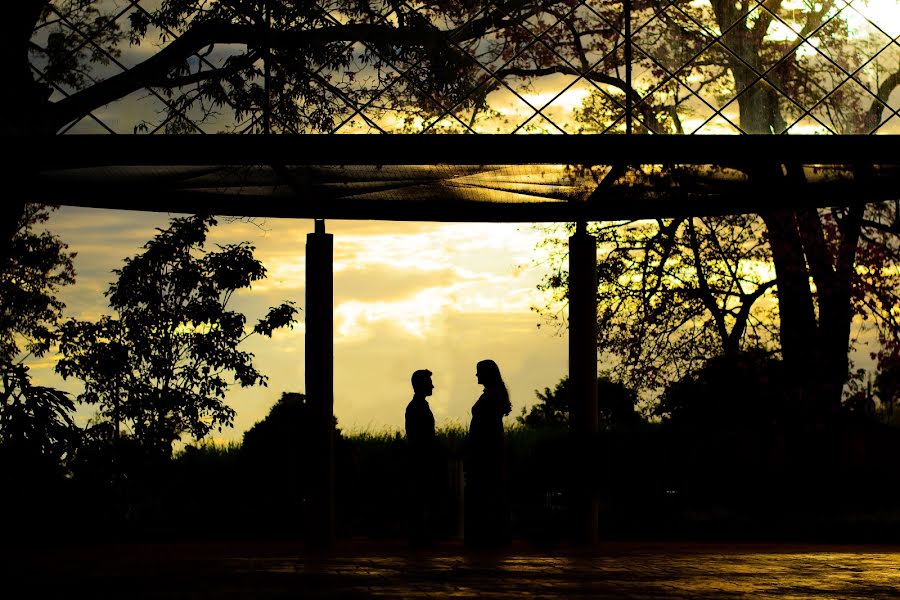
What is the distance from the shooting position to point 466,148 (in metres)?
10.2

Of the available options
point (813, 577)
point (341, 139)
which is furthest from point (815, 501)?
point (341, 139)

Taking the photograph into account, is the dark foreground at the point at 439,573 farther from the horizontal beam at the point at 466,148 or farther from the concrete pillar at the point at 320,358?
the horizontal beam at the point at 466,148

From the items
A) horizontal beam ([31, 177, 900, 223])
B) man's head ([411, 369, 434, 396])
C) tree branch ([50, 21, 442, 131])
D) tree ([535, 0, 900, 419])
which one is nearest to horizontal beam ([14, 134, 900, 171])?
horizontal beam ([31, 177, 900, 223])

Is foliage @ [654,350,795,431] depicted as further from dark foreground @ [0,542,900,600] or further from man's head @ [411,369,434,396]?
man's head @ [411,369,434,396]

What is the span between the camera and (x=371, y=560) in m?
10.7

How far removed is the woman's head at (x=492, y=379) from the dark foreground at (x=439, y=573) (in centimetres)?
145

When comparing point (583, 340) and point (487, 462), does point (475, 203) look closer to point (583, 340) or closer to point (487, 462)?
point (583, 340)

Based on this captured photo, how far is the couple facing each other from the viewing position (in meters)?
12.2

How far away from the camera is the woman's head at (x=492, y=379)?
11961 millimetres

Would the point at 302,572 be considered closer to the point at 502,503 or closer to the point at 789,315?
the point at 502,503

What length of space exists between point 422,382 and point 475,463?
0.93m

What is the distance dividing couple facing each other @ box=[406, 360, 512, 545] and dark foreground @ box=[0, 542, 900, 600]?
31 centimetres

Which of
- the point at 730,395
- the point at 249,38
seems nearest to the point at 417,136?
the point at 249,38

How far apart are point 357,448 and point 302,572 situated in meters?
10.4
